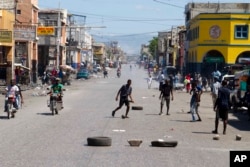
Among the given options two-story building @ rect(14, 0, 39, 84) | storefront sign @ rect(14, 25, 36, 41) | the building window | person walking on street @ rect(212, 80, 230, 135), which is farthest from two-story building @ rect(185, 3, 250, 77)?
person walking on street @ rect(212, 80, 230, 135)

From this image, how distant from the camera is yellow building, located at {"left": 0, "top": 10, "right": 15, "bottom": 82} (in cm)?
5709

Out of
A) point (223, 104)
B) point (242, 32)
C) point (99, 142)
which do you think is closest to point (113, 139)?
point (99, 142)

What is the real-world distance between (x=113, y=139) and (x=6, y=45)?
4731cm

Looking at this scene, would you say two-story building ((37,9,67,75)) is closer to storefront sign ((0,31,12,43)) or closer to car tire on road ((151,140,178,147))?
Result: storefront sign ((0,31,12,43))

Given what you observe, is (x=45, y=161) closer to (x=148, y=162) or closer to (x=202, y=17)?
(x=148, y=162)

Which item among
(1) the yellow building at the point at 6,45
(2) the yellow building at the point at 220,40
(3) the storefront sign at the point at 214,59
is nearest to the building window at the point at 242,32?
(2) the yellow building at the point at 220,40

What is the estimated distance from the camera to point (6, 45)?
2653 inches

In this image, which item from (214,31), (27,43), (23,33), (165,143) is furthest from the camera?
(27,43)

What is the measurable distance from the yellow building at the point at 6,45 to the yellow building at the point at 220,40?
2324 centimetres

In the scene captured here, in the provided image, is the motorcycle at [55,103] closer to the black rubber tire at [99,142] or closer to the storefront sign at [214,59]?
the black rubber tire at [99,142]

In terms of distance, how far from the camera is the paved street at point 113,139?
1656 cm

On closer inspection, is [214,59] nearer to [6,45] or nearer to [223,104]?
[6,45]

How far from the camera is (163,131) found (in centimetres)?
2488

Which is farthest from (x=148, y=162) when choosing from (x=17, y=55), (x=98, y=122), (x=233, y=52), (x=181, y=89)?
(x=17, y=55)
